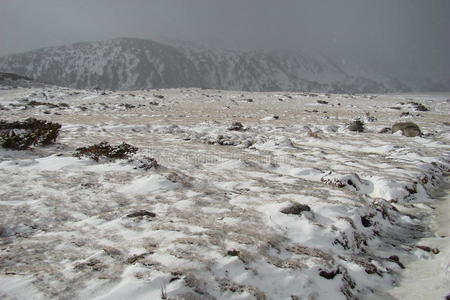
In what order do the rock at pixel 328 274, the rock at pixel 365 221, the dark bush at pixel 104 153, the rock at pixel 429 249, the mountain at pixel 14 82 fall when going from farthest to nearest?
the mountain at pixel 14 82 → the dark bush at pixel 104 153 → the rock at pixel 365 221 → the rock at pixel 429 249 → the rock at pixel 328 274

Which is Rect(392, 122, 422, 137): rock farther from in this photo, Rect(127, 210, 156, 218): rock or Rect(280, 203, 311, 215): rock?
Rect(127, 210, 156, 218): rock

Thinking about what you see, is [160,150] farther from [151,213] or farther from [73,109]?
[73,109]

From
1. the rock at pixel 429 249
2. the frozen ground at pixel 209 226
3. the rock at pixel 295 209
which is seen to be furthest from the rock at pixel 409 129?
the rock at pixel 295 209

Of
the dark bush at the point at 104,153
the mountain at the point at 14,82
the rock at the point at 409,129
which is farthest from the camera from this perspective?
the mountain at the point at 14,82

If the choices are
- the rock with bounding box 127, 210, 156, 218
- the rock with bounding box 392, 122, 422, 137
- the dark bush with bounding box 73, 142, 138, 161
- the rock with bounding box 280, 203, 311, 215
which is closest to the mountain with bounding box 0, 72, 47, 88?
the dark bush with bounding box 73, 142, 138, 161

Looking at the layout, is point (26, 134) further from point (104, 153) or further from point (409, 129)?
point (409, 129)

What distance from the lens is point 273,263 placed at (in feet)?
16.9

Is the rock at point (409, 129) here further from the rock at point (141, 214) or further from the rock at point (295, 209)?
the rock at point (141, 214)

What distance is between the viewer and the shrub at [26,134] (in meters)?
11.2

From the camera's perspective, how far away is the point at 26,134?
12.1 metres

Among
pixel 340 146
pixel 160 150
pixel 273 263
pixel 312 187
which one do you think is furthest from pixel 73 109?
pixel 273 263

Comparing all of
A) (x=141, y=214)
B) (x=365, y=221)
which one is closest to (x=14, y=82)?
(x=141, y=214)

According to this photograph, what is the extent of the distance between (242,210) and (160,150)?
6957mm

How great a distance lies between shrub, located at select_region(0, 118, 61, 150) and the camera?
36.9 ft
